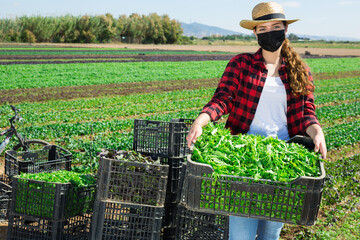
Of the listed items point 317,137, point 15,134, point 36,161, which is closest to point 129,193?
point 317,137

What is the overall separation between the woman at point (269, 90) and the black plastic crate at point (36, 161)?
315 centimetres

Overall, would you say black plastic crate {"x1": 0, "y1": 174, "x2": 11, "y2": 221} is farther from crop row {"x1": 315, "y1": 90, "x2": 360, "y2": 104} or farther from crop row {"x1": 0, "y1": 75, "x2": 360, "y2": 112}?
crop row {"x1": 315, "y1": 90, "x2": 360, "y2": 104}

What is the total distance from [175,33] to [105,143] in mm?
95684

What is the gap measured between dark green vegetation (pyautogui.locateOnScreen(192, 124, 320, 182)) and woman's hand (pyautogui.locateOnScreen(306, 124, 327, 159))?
0.21 feet

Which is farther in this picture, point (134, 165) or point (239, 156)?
point (134, 165)

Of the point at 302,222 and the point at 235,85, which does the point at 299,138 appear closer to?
the point at 235,85

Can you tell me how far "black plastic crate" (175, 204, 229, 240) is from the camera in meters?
4.23

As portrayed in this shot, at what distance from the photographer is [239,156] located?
2.89 m

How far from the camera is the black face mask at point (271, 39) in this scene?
11.4ft

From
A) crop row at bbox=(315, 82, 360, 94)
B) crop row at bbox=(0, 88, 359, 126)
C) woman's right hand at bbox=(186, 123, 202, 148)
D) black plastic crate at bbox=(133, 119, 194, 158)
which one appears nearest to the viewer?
woman's right hand at bbox=(186, 123, 202, 148)

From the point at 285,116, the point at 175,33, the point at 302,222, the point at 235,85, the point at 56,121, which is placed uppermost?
the point at 175,33

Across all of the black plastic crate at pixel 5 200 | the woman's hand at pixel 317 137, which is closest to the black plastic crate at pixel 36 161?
the black plastic crate at pixel 5 200

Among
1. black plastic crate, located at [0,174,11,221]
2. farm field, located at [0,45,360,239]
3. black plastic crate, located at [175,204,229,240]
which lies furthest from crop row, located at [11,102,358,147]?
black plastic crate, located at [175,204,229,240]

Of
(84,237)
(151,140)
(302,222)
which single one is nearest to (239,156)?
(302,222)
